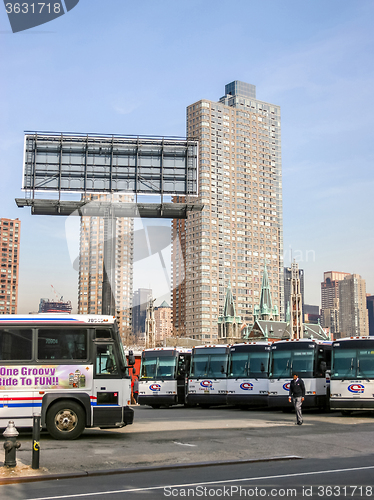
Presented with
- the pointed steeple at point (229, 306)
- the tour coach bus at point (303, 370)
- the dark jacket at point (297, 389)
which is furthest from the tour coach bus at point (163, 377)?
the pointed steeple at point (229, 306)

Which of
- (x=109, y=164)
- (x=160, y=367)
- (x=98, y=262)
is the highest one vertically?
(x=98, y=262)

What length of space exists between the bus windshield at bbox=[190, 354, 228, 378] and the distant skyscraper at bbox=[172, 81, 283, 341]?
141822 mm

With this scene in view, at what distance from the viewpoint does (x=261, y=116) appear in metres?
191

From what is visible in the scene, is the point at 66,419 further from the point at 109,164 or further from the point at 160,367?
the point at 109,164

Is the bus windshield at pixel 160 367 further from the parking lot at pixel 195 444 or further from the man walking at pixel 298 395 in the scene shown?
the man walking at pixel 298 395

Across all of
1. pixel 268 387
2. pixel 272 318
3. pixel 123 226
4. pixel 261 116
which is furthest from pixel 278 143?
pixel 268 387

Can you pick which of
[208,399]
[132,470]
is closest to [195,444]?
[132,470]

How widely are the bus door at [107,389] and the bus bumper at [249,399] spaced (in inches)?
476

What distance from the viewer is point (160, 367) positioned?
31.9m

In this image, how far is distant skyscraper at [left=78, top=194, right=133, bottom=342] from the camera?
91.5 metres

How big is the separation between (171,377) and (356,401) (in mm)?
11404

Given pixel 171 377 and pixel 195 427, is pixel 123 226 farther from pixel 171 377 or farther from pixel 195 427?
pixel 195 427

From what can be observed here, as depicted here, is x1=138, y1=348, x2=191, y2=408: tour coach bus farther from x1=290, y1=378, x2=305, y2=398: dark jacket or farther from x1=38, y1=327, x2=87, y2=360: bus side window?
x1=38, y1=327, x2=87, y2=360: bus side window

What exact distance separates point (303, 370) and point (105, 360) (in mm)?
12360
